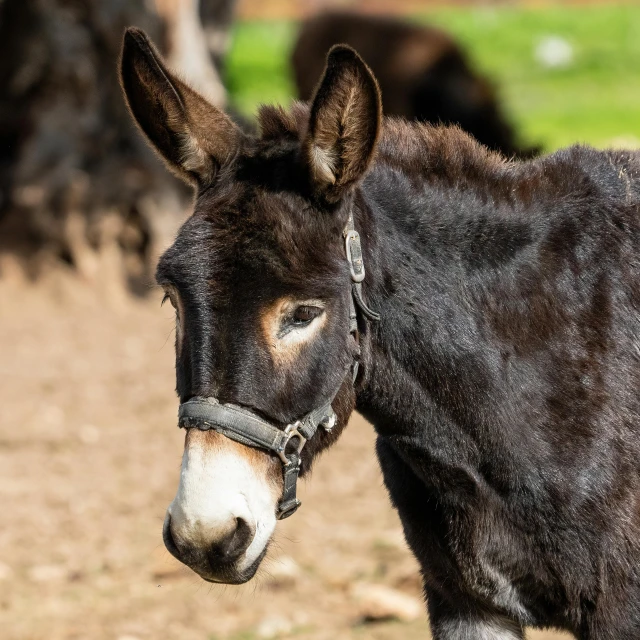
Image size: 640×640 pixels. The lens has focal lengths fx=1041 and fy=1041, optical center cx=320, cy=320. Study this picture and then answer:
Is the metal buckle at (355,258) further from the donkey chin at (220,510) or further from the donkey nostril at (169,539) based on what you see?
the donkey nostril at (169,539)

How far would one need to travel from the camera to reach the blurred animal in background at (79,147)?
960 centimetres

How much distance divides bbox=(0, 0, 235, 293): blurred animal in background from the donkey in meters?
6.68

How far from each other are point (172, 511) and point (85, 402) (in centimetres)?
512

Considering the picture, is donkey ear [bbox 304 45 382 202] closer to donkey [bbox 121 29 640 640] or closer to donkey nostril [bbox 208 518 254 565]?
donkey [bbox 121 29 640 640]

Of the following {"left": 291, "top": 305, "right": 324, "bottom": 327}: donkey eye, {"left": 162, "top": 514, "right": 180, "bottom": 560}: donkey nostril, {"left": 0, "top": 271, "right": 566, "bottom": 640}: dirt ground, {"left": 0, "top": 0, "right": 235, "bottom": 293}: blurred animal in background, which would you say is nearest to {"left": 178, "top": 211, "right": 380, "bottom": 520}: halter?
{"left": 291, "top": 305, "right": 324, "bottom": 327}: donkey eye

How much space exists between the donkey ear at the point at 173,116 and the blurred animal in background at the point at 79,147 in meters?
6.53

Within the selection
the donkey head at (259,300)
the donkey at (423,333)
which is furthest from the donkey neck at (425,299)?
the donkey head at (259,300)

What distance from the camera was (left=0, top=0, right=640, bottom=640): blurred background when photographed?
17.0 feet

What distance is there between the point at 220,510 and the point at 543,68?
24207 millimetres

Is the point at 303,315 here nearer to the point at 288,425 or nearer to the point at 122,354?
the point at 288,425

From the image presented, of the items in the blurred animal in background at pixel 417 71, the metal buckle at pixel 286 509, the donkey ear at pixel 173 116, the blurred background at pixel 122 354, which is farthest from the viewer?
the blurred animal in background at pixel 417 71

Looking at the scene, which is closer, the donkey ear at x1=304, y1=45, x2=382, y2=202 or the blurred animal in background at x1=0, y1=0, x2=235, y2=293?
the donkey ear at x1=304, y1=45, x2=382, y2=202

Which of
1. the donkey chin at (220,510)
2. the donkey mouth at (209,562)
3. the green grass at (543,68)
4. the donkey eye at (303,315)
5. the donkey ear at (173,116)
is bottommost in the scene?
the green grass at (543,68)

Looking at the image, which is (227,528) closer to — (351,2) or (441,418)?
(441,418)
